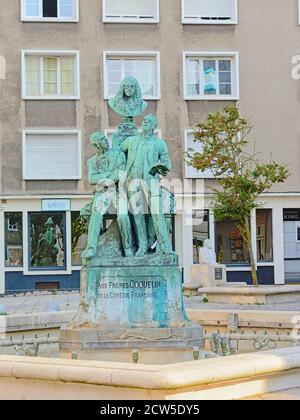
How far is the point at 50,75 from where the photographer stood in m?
38.1

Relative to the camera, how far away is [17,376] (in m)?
9.52

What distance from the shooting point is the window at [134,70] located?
38219mm

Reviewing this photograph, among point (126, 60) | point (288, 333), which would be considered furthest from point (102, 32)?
point (288, 333)

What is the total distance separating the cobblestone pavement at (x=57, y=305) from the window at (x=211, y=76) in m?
9.75

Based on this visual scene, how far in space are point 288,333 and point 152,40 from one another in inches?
979

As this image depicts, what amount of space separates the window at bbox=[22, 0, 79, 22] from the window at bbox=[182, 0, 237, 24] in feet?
13.0

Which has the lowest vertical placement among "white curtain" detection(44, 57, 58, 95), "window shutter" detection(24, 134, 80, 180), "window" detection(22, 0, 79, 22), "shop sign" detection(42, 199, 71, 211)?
"shop sign" detection(42, 199, 71, 211)

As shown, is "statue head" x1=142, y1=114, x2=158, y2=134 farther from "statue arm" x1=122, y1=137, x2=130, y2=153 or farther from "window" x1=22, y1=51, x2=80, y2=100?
"window" x1=22, y1=51, x2=80, y2=100

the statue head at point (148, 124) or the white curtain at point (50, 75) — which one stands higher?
the white curtain at point (50, 75)

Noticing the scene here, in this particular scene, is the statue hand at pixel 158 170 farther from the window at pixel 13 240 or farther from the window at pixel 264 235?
the window at pixel 264 235

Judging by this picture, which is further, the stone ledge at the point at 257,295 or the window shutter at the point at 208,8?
the window shutter at the point at 208,8

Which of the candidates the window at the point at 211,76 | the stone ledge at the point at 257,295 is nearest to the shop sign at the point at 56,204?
the window at the point at 211,76

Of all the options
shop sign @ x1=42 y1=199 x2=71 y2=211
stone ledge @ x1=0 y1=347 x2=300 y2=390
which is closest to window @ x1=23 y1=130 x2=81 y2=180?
shop sign @ x1=42 y1=199 x2=71 y2=211

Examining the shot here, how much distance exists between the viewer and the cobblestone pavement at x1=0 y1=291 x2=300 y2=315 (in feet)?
71.1
